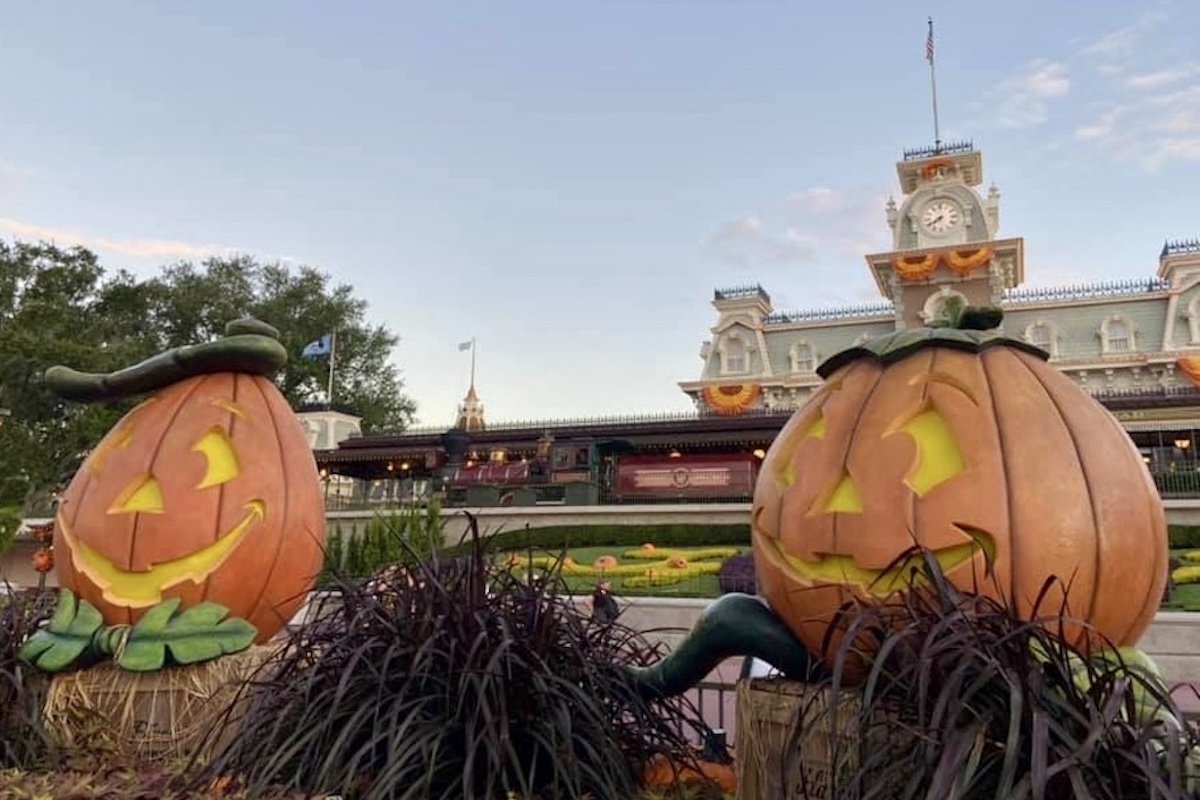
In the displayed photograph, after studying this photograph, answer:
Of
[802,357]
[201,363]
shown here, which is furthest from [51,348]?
[201,363]

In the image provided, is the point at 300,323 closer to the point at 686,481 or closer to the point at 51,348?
the point at 51,348

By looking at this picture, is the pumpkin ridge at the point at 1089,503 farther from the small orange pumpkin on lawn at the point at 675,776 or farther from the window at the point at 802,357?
the window at the point at 802,357

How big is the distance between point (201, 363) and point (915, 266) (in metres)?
40.8

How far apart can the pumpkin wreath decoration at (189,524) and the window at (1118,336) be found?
42203mm

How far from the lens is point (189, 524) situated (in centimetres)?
427

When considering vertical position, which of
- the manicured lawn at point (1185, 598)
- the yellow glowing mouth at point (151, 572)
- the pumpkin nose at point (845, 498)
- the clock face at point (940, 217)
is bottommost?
the manicured lawn at point (1185, 598)

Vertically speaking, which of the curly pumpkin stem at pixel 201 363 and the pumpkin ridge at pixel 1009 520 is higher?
the curly pumpkin stem at pixel 201 363

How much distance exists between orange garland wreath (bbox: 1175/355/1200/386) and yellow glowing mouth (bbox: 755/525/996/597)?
40.0 meters

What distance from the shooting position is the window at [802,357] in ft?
147

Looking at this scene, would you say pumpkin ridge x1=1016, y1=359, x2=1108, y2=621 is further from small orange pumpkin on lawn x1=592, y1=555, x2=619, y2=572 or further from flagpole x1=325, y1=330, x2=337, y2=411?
flagpole x1=325, y1=330, x2=337, y2=411

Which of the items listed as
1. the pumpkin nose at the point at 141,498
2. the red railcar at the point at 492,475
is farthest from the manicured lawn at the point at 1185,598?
the red railcar at the point at 492,475

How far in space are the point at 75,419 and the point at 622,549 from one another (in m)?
28.0

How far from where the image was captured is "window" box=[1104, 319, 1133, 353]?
39000mm

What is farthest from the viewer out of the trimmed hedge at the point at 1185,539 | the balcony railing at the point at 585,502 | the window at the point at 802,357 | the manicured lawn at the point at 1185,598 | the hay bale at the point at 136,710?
the window at the point at 802,357
